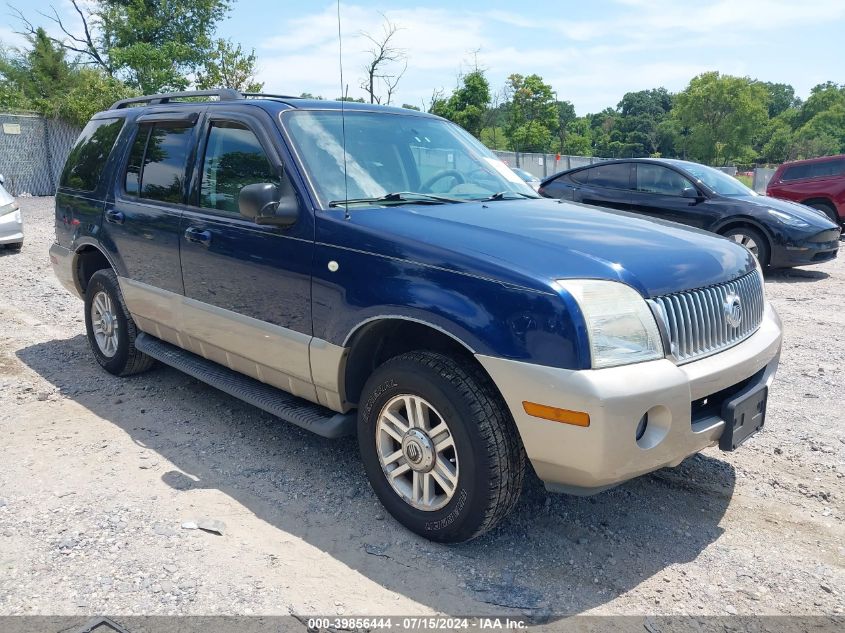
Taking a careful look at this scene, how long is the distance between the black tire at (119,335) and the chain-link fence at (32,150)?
19.1 metres

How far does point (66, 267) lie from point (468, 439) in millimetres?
4298

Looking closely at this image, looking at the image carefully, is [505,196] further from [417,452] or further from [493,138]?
[493,138]

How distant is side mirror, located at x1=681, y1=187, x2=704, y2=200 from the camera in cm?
972

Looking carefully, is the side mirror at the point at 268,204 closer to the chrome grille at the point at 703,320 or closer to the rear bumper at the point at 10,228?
the chrome grille at the point at 703,320

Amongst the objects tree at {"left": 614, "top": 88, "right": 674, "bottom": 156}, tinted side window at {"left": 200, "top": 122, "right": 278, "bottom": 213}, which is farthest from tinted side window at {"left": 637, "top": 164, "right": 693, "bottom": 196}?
tree at {"left": 614, "top": 88, "right": 674, "bottom": 156}

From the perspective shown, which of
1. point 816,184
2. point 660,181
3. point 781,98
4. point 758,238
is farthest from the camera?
point 781,98

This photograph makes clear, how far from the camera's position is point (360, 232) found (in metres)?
3.25

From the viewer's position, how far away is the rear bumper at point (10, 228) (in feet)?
35.8

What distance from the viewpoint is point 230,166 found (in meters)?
4.06

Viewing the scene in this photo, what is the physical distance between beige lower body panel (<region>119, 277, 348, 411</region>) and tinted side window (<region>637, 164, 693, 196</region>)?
24.8 feet

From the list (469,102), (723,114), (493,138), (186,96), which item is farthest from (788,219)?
(723,114)

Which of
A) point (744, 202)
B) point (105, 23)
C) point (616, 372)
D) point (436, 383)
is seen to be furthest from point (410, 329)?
point (105, 23)

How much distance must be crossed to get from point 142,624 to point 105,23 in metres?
37.3

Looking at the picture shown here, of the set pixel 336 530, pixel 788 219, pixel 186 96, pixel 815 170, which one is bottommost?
pixel 336 530
